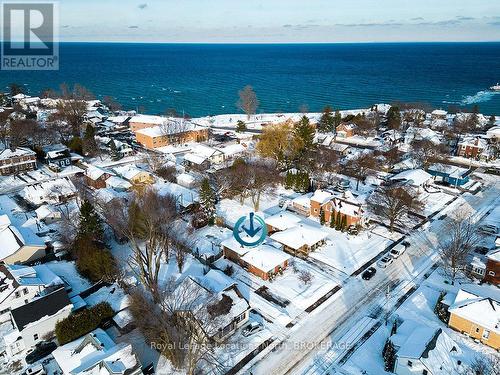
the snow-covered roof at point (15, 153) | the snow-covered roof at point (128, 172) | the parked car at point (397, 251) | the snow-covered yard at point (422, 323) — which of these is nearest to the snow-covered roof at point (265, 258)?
the snow-covered yard at point (422, 323)

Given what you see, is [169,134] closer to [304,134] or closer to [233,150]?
[233,150]

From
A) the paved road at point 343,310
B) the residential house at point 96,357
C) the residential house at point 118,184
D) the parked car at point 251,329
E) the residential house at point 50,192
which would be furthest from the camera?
the residential house at point 118,184

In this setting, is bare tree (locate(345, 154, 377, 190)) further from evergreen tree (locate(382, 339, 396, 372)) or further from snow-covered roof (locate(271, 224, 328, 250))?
evergreen tree (locate(382, 339, 396, 372))

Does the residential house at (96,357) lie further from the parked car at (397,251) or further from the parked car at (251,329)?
the parked car at (397,251)

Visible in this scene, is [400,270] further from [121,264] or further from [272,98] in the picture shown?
[272,98]

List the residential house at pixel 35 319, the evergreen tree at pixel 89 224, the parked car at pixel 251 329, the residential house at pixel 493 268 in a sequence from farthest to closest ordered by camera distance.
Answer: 1. the evergreen tree at pixel 89 224
2. the residential house at pixel 493 268
3. the parked car at pixel 251 329
4. the residential house at pixel 35 319
